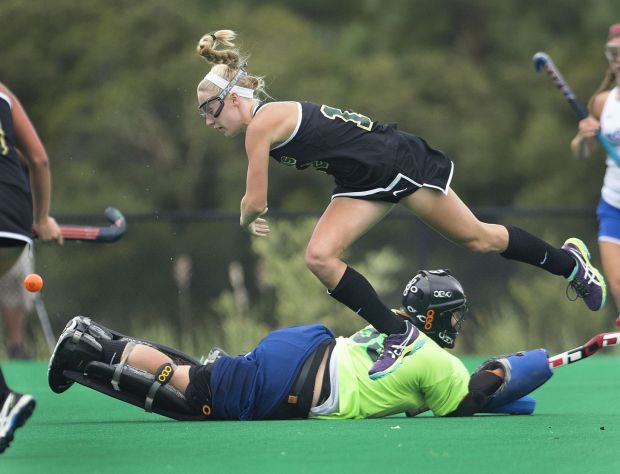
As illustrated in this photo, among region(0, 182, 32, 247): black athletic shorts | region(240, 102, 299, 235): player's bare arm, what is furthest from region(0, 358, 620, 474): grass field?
region(240, 102, 299, 235): player's bare arm

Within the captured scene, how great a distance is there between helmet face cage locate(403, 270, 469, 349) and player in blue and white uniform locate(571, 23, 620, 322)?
2.06 m

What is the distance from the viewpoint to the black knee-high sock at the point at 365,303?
5551 mm

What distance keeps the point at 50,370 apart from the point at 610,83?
A: 3664mm

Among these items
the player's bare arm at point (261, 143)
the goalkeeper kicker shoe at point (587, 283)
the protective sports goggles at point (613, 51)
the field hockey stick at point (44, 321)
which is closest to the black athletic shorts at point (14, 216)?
the player's bare arm at point (261, 143)

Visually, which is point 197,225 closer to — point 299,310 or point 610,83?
point 299,310

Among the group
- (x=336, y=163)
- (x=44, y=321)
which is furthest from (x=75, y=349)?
(x=44, y=321)

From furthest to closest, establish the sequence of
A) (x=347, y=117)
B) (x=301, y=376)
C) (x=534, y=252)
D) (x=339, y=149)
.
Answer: (x=534, y=252) → (x=347, y=117) → (x=339, y=149) → (x=301, y=376)

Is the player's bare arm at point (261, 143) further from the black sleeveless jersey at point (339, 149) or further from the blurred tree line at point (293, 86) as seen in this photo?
the blurred tree line at point (293, 86)

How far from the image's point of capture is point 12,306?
40.7 ft

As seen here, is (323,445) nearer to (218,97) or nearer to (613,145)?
(218,97)

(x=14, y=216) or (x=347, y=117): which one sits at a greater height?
(x=347, y=117)

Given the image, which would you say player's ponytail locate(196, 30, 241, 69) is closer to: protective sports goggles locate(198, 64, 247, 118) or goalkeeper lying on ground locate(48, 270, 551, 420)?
protective sports goggles locate(198, 64, 247, 118)

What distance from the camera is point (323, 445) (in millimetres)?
4434

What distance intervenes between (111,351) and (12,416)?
1.27 m
